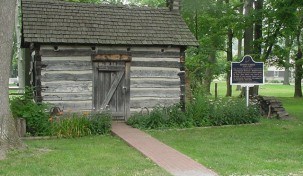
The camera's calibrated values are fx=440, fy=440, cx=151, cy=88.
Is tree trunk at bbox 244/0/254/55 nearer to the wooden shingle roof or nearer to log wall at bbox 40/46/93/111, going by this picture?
the wooden shingle roof

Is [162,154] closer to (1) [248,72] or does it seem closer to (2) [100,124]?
Result: (2) [100,124]

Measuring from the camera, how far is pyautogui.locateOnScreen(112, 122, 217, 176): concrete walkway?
848cm

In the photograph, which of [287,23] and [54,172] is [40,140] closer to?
[54,172]

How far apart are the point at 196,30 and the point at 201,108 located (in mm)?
11695

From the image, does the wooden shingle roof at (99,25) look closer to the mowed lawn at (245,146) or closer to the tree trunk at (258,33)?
the mowed lawn at (245,146)

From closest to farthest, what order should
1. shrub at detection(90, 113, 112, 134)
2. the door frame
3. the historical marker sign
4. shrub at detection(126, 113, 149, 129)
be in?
shrub at detection(90, 113, 112, 134) → shrub at detection(126, 113, 149, 129) → the door frame → the historical marker sign

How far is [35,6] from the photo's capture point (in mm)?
15766

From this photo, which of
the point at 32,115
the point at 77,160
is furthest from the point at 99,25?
the point at 77,160

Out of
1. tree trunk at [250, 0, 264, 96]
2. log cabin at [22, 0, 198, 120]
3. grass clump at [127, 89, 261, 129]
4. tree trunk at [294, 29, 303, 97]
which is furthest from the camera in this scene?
tree trunk at [294, 29, 303, 97]

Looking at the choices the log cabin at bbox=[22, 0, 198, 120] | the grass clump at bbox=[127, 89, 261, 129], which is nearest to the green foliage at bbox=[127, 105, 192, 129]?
the grass clump at bbox=[127, 89, 261, 129]

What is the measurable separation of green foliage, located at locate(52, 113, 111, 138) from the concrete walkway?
0.41 metres

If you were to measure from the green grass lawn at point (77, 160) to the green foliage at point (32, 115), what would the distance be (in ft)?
3.75

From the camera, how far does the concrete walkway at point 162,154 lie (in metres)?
8.48

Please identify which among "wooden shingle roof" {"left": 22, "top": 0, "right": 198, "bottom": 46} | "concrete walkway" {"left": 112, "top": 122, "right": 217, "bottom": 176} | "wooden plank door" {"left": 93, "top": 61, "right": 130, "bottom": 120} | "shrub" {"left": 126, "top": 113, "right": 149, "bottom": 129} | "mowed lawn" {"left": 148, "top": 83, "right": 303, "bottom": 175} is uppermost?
"wooden shingle roof" {"left": 22, "top": 0, "right": 198, "bottom": 46}
